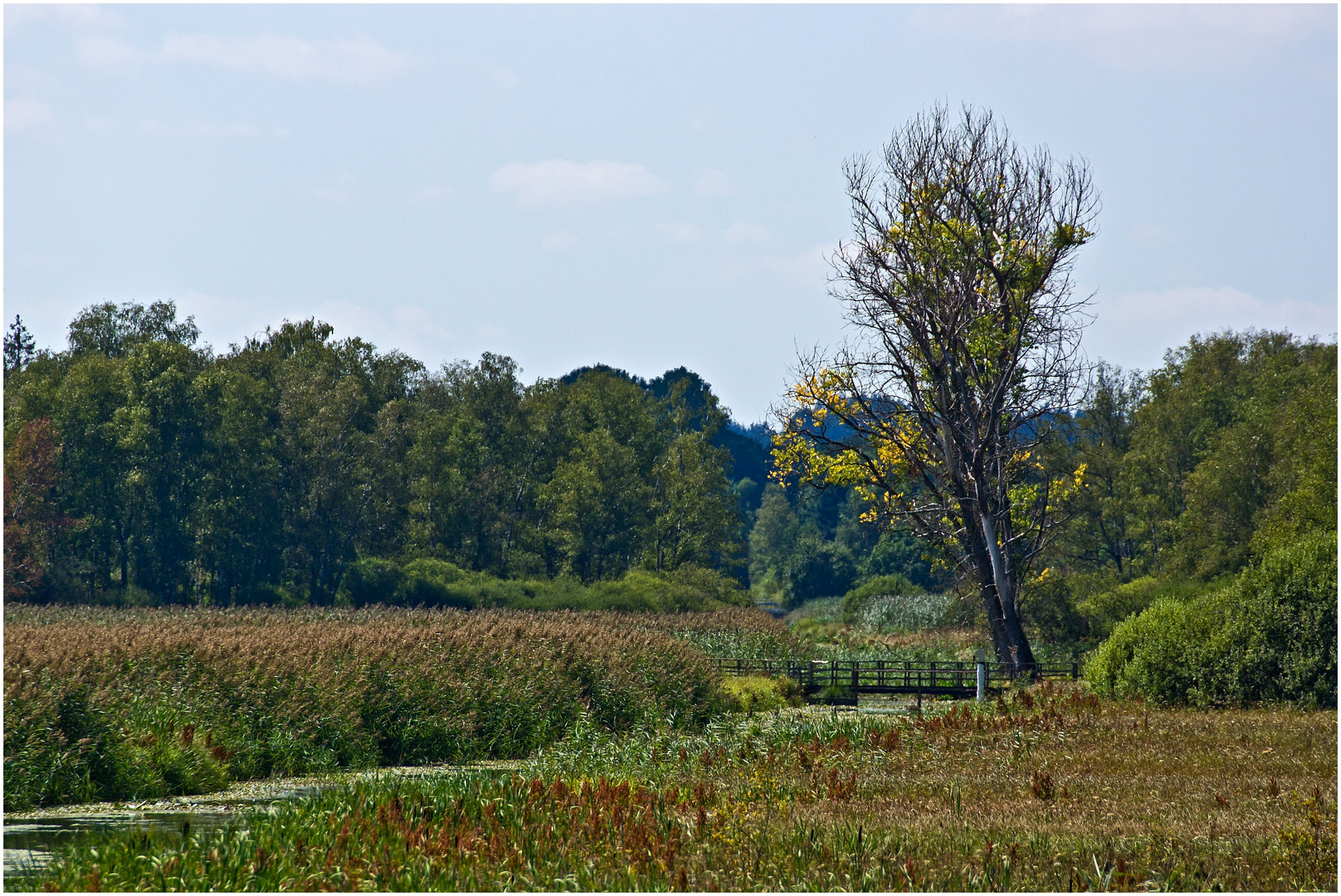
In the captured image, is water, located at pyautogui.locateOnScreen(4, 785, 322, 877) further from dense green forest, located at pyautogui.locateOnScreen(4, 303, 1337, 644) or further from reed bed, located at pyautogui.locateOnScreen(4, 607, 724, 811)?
dense green forest, located at pyautogui.locateOnScreen(4, 303, 1337, 644)

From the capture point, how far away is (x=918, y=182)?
2456cm

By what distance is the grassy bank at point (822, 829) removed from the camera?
24.3ft

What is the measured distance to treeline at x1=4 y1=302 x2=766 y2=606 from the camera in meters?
52.8

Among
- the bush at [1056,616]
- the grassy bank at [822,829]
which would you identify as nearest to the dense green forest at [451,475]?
the bush at [1056,616]

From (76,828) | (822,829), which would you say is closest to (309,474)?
(76,828)

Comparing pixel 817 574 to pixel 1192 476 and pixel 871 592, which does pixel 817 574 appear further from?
pixel 1192 476

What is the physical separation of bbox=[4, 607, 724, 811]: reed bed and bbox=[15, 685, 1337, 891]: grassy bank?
3.81 metres

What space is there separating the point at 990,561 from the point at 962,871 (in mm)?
18151

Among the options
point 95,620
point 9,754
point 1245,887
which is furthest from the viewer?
point 95,620

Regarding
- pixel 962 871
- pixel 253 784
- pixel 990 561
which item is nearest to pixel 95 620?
pixel 253 784

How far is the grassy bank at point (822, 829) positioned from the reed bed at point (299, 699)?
150 inches

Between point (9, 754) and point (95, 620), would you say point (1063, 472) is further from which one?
point (9, 754)

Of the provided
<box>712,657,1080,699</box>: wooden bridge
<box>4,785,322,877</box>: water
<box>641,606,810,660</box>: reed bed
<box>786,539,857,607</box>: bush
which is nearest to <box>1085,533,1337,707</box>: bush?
<box>712,657,1080,699</box>: wooden bridge

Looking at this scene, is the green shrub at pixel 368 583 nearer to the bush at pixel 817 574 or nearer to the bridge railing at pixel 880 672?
the bridge railing at pixel 880 672
